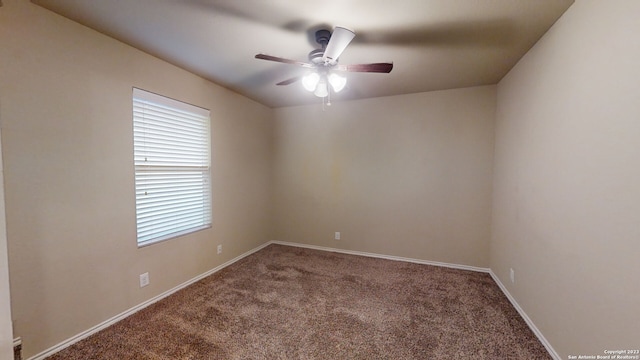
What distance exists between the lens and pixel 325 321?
2.19 meters

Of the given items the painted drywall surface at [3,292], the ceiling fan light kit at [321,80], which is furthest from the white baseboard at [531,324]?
the painted drywall surface at [3,292]

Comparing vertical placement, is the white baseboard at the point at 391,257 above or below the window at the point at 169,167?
below

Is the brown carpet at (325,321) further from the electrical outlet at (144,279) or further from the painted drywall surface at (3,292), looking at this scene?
the painted drywall surface at (3,292)

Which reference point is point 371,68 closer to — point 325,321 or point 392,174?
point 392,174

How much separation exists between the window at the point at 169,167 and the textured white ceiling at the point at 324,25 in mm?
543

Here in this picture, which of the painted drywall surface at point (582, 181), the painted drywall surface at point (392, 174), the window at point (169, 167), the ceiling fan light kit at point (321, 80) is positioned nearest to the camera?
the painted drywall surface at point (582, 181)

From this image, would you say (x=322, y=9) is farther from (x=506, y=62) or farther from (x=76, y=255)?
(x=76, y=255)

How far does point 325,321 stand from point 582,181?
2.11 meters

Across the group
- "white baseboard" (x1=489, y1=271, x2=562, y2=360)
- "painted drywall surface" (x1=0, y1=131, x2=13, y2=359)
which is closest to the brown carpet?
Answer: "white baseboard" (x1=489, y1=271, x2=562, y2=360)

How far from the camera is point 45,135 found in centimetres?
175

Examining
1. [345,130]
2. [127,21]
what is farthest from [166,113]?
[345,130]

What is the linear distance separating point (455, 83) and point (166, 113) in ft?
11.0

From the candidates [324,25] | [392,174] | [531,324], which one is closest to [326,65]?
[324,25]

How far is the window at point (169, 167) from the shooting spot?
93.0 inches
